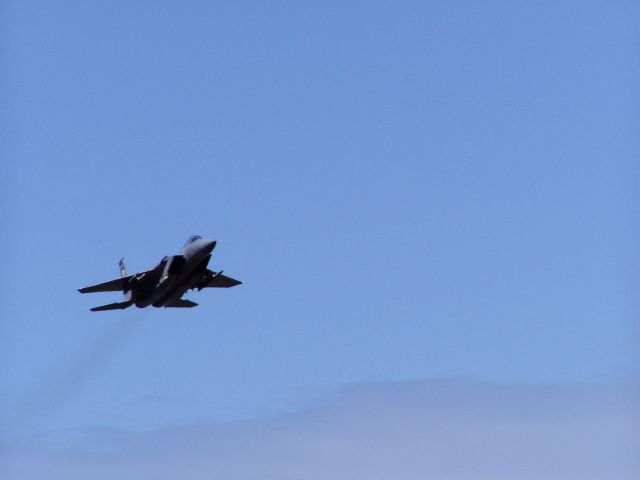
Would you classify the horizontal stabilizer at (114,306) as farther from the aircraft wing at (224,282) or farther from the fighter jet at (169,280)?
the aircraft wing at (224,282)

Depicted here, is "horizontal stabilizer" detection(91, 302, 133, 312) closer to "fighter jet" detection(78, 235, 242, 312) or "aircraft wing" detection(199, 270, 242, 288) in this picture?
"fighter jet" detection(78, 235, 242, 312)

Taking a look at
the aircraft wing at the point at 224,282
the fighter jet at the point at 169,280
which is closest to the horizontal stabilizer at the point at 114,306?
the fighter jet at the point at 169,280

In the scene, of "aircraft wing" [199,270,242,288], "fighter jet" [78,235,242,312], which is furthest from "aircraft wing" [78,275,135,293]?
"aircraft wing" [199,270,242,288]

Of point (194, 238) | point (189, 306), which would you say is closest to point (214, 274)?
point (194, 238)

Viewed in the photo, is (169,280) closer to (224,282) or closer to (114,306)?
(114,306)

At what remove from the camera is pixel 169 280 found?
114 m

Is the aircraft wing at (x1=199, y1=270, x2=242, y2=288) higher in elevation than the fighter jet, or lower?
higher

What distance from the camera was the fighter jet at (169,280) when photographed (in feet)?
369

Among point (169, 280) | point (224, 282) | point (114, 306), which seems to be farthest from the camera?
point (224, 282)

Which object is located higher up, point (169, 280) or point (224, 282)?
point (224, 282)

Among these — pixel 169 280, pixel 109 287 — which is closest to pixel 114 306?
pixel 109 287

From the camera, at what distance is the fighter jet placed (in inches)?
4424

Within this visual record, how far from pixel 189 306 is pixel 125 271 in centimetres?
594

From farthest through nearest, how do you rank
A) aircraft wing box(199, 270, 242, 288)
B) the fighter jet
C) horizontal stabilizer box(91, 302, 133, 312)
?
aircraft wing box(199, 270, 242, 288) < horizontal stabilizer box(91, 302, 133, 312) < the fighter jet
